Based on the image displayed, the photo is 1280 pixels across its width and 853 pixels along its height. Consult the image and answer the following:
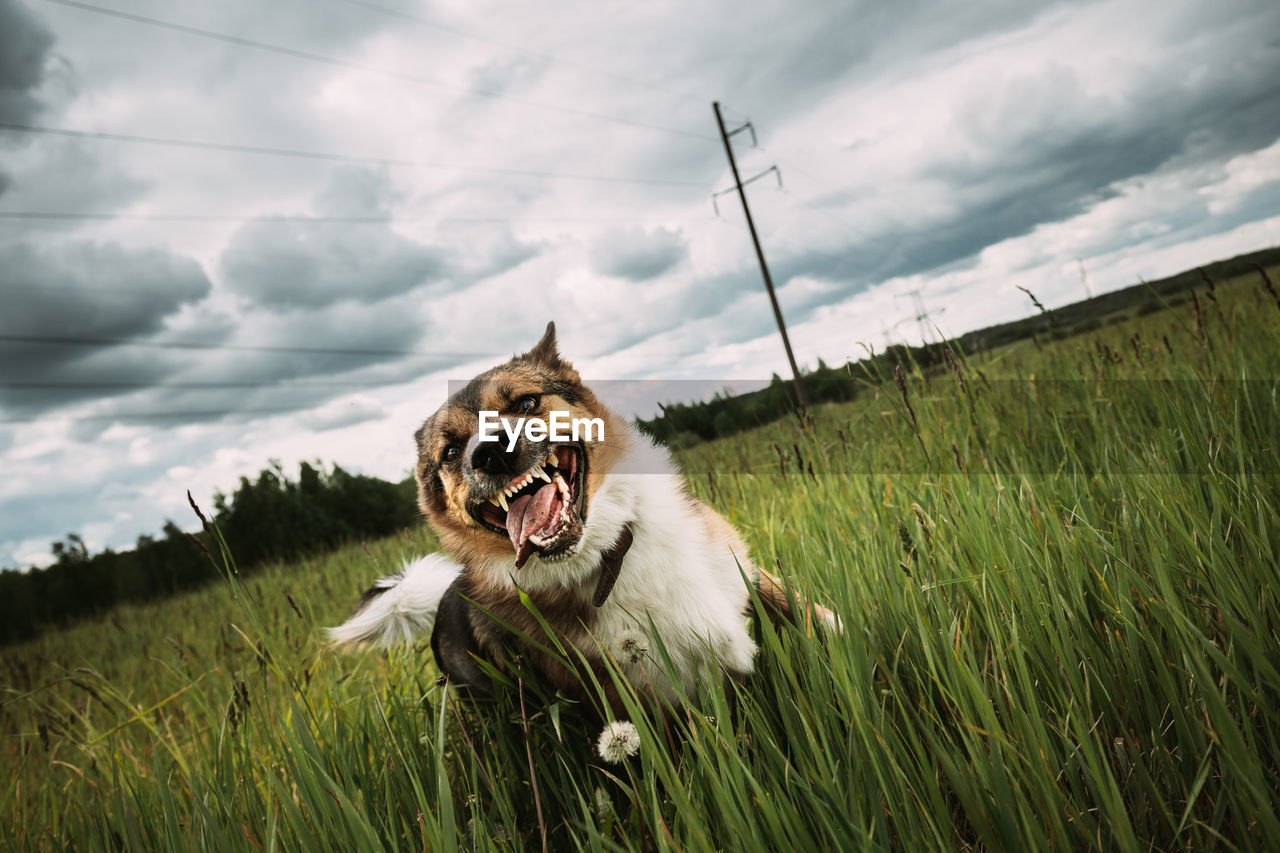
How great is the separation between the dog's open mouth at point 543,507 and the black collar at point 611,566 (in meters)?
0.19

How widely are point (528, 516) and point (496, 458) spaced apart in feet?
0.95

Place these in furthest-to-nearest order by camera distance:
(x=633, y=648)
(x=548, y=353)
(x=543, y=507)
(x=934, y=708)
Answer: (x=548, y=353) → (x=543, y=507) → (x=633, y=648) → (x=934, y=708)

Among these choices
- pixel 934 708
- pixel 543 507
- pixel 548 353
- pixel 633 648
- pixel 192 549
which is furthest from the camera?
pixel 192 549

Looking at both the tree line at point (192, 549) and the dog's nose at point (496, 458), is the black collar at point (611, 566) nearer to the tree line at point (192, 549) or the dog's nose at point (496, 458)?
the dog's nose at point (496, 458)

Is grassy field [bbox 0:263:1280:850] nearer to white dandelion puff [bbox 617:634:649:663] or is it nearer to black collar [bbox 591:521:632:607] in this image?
white dandelion puff [bbox 617:634:649:663]

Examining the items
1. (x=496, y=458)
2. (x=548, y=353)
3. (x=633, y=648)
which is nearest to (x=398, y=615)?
(x=496, y=458)

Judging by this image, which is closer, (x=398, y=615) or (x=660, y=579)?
(x=660, y=579)

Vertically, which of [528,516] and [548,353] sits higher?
[548,353]

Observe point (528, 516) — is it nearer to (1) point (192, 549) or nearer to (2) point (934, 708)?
(2) point (934, 708)

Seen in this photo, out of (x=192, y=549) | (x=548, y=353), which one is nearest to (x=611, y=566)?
(x=548, y=353)

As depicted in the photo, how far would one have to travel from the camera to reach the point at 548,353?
11.8ft

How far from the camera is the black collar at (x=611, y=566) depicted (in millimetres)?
2418

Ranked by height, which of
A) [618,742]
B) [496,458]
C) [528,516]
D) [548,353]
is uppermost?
[548,353]

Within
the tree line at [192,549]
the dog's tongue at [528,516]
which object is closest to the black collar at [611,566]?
the dog's tongue at [528,516]
